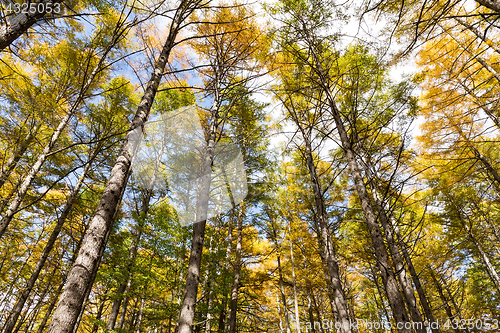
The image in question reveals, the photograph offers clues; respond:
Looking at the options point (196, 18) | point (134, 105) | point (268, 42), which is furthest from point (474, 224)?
point (134, 105)

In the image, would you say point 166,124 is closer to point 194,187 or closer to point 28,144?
point 194,187

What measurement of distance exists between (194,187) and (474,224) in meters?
12.8

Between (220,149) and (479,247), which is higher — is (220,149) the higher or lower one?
the higher one

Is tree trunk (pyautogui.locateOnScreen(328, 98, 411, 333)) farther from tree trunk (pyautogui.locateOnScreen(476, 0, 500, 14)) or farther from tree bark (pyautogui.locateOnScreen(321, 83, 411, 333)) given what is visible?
tree trunk (pyautogui.locateOnScreen(476, 0, 500, 14))

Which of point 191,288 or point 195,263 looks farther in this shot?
point 195,263

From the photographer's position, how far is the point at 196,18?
506 cm

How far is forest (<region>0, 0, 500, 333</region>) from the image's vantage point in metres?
2.85

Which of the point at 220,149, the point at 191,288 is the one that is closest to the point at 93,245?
the point at 191,288

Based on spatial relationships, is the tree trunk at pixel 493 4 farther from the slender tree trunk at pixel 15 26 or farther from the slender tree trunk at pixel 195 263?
the slender tree trunk at pixel 15 26

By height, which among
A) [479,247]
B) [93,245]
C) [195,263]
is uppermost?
[479,247]

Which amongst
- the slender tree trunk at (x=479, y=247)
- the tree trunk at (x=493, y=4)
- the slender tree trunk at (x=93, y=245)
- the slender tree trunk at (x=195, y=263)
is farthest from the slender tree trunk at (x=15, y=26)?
the slender tree trunk at (x=479, y=247)

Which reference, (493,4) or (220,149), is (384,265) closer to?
(493,4)

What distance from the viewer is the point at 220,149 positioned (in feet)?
25.2

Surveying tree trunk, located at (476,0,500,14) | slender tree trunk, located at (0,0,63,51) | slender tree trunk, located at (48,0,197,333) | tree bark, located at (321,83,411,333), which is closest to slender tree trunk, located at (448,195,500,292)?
tree bark, located at (321,83,411,333)
